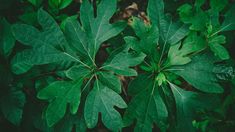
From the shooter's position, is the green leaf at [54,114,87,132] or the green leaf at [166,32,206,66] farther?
the green leaf at [54,114,87,132]

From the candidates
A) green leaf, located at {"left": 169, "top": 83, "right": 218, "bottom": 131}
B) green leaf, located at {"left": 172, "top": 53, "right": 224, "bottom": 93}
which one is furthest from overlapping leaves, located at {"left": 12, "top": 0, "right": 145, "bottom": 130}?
green leaf, located at {"left": 169, "top": 83, "right": 218, "bottom": 131}

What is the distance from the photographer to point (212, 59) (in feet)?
7.02

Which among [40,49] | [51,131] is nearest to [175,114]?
[51,131]

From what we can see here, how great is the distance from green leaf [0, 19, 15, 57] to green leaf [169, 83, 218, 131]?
1377 millimetres

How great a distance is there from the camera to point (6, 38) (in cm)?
220

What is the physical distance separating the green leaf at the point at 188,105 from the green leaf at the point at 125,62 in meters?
0.49

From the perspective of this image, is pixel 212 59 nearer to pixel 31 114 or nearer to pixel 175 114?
pixel 175 114

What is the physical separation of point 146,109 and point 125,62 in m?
0.41

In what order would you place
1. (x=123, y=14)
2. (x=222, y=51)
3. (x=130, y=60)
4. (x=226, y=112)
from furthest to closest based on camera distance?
(x=123, y=14) < (x=226, y=112) < (x=222, y=51) < (x=130, y=60)

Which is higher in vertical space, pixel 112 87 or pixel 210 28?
pixel 210 28

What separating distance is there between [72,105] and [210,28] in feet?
4.16

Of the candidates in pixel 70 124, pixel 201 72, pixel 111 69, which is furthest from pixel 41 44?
pixel 201 72

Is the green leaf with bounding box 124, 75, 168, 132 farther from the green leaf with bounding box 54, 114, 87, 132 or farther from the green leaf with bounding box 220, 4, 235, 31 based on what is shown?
the green leaf with bounding box 220, 4, 235, 31

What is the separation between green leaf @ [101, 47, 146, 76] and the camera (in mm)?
1968
